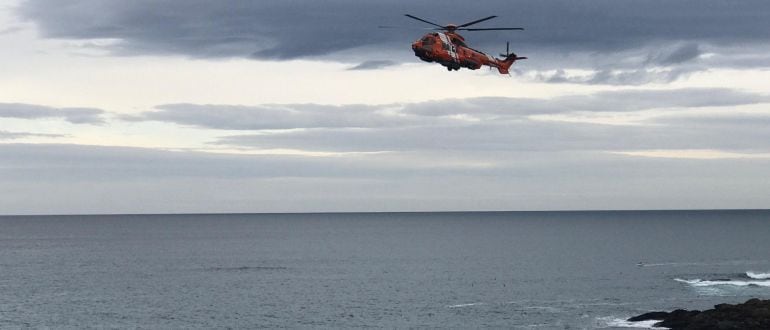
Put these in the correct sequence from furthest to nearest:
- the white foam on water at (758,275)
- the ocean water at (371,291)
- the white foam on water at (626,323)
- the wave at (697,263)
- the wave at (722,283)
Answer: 1. the wave at (697,263)
2. the white foam on water at (758,275)
3. the wave at (722,283)
4. the ocean water at (371,291)
5. the white foam on water at (626,323)

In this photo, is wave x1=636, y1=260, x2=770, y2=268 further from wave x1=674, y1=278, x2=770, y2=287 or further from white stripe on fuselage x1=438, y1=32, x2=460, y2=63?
white stripe on fuselage x1=438, y1=32, x2=460, y2=63

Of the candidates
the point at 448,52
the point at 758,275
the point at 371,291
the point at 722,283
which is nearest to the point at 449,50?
the point at 448,52

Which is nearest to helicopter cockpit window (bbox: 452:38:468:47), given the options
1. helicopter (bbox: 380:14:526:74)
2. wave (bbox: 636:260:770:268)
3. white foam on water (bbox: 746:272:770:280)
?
helicopter (bbox: 380:14:526:74)

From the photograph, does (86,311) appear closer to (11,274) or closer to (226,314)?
(226,314)

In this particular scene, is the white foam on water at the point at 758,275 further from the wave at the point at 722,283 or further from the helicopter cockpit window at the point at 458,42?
the helicopter cockpit window at the point at 458,42

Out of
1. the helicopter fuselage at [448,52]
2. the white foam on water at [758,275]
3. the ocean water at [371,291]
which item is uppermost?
the helicopter fuselage at [448,52]

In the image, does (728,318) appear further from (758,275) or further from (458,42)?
(758,275)

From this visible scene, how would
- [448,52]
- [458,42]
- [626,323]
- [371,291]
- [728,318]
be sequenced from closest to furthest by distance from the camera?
[448,52] → [458,42] → [728,318] → [626,323] → [371,291]

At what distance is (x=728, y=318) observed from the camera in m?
82.5

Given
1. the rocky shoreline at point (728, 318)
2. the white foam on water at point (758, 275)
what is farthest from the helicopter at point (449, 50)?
the white foam on water at point (758, 275)

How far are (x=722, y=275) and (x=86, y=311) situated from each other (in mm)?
98031

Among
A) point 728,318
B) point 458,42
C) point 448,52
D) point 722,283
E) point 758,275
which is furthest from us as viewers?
point 758,275

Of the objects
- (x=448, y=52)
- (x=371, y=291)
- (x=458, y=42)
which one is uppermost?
(x=458, y=42)

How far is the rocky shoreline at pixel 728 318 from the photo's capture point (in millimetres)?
80250
